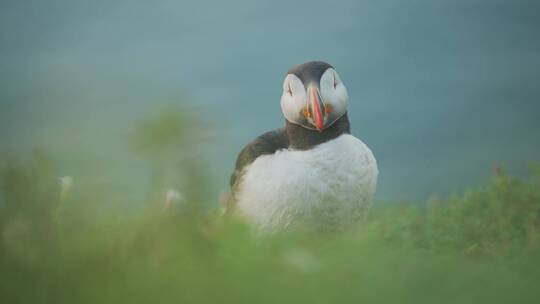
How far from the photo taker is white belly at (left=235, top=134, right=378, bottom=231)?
438 cm

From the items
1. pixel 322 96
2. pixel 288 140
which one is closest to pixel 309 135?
pixel 288 140

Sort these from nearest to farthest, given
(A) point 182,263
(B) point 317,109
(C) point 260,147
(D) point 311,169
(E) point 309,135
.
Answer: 1. (A) point 182,263
2. (B) point 317,109
3. (D) point 311,169
4. (E) point 309,135
5. (C) point 260,147

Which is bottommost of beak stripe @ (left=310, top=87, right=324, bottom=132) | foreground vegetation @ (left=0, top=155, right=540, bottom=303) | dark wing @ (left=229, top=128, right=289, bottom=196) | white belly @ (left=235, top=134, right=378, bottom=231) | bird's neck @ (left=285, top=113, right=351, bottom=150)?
white belly @ (left=235, top=134, right=378, bottom=231)

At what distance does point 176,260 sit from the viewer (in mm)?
1161

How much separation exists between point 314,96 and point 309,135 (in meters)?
0.47

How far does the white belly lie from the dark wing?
4.7 inches

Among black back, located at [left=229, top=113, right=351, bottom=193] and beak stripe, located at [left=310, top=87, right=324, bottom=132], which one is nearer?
beak stripe, located at [left=310, top=87, right=324, bottom=132]

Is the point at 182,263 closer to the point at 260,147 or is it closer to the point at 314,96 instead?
the point at 314,96

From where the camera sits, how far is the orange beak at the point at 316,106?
419cm

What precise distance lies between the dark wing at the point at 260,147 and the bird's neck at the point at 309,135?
16 cm

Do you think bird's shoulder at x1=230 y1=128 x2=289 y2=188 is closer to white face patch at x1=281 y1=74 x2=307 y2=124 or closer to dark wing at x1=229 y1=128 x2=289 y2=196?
dark wing at x1=229 y1=128 x2=289 y2=196

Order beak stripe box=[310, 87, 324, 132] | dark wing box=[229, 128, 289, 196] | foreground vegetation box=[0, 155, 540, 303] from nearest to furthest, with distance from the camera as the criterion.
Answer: foreground vegetation box=[0, 155, 540, 303] < beak stripe box=[310, 87, 324, 132] < dark wing box=[229, 128, 289, 196]

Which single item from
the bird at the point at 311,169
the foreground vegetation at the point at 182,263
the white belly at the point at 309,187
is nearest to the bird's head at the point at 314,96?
the bird at the point at 311,169

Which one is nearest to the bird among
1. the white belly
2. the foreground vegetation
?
the white belly
